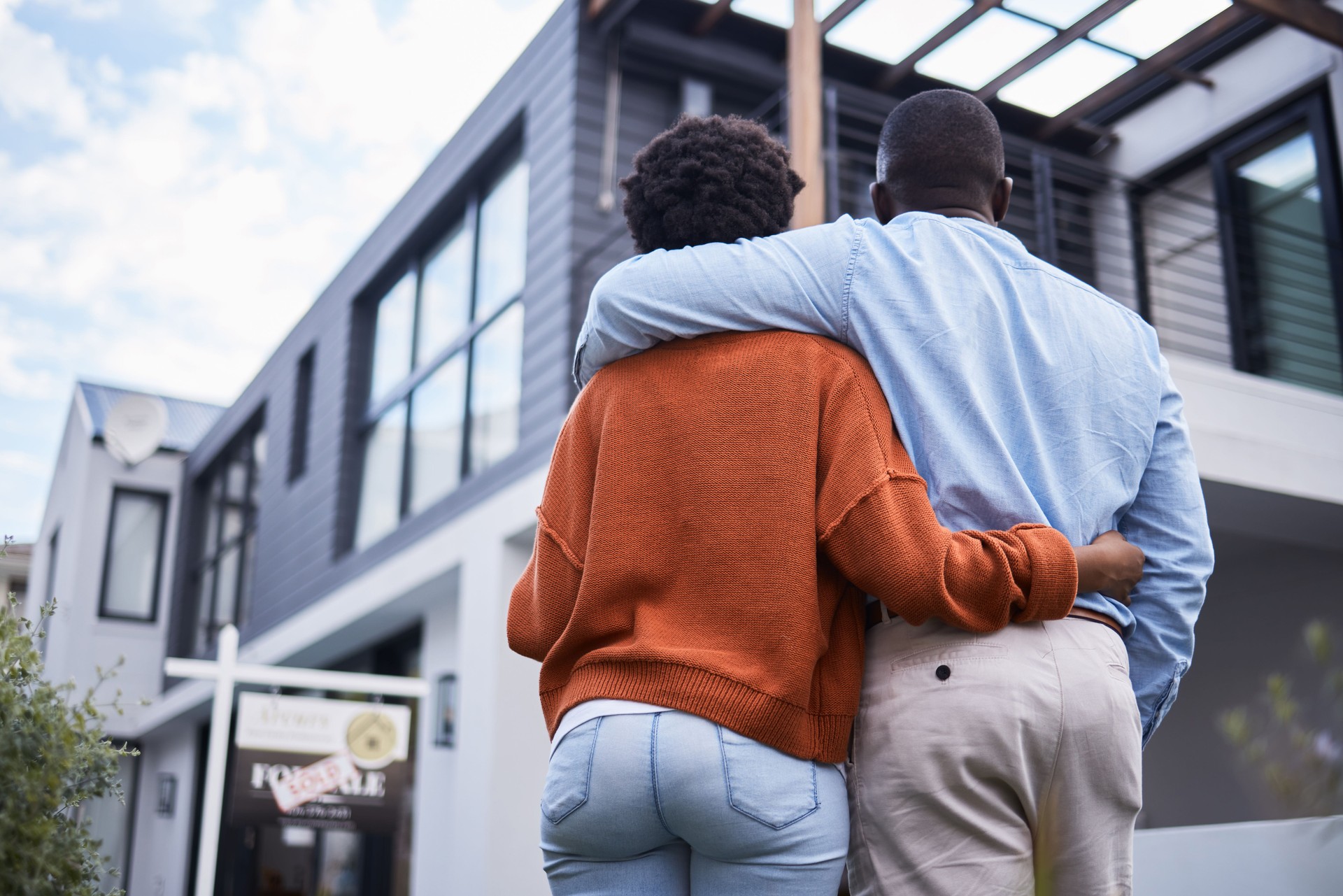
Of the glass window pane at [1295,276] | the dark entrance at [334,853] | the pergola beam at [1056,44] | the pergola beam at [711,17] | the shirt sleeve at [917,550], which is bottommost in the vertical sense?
the dark entrance at [334,853]

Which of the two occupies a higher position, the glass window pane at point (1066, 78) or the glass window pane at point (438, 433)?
the glass window pane at point (1066, 78)

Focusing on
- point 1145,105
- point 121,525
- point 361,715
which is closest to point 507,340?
point 361,715

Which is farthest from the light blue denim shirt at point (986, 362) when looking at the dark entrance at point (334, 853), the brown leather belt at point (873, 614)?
the dark entrance at point (334, 853)

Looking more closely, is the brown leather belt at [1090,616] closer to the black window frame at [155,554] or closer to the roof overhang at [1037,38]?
the roof overhang at [1037,38]

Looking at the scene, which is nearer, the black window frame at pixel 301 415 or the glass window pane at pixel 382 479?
the glass window pane at pixel 382 479

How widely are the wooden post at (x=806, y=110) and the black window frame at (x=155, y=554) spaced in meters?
12.2

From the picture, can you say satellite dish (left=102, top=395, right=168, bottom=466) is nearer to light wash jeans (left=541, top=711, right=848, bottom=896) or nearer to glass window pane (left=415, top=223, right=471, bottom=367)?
glass window pane (left=415, top=223, right=471, bottom=367)

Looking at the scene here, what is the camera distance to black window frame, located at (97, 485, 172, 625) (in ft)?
Answer: 48.2

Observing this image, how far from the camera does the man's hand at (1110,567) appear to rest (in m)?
1.35

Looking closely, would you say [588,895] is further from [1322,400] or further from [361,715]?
[361,715]

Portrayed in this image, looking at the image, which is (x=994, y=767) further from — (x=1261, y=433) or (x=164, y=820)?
(x=164, y=820)

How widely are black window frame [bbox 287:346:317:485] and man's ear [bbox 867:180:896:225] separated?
9.55 m

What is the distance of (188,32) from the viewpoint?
1233cm

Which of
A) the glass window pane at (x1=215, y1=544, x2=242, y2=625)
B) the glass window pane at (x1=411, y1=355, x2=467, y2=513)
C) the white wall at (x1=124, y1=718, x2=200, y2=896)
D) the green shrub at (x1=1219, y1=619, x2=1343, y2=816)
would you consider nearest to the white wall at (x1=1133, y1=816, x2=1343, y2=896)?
the green shrub at (x1=1219, y1=619, x2=1343, y2=816)
